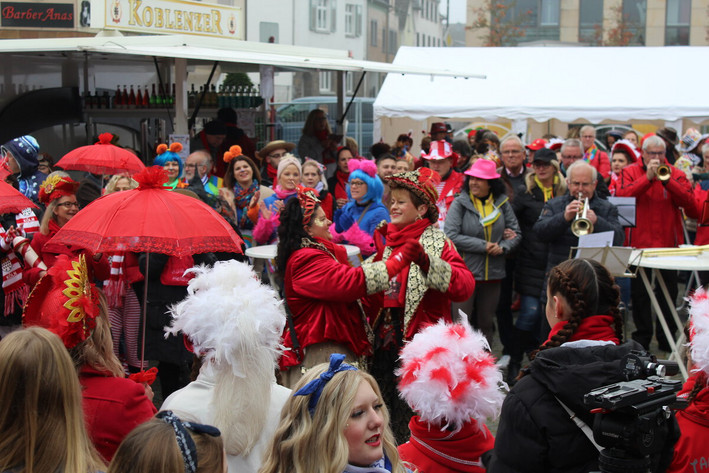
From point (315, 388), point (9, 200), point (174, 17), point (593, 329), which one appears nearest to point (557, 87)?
point (174, 17)

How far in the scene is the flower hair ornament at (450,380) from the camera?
11.0 feet

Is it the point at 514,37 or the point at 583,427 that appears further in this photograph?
the point at 514,37

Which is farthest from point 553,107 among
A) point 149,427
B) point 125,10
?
point 149,427

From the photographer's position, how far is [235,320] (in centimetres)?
326

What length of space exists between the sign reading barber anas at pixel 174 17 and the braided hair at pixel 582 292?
10590 mm

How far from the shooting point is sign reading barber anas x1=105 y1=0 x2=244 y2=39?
42.7ft

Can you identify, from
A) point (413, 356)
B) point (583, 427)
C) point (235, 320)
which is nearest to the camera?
point (583, 427)

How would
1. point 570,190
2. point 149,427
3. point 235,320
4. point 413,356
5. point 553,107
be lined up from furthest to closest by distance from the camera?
point 553,107 < point 570,190 < point 413,356 < point 235,320 < point 149,427

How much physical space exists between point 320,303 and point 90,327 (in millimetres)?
1564

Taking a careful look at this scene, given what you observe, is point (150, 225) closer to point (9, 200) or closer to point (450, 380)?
point (9, 200)

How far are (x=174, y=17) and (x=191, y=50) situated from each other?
17.1ft

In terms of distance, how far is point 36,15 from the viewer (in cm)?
1631

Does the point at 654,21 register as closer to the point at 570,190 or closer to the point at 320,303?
the point at 570,190

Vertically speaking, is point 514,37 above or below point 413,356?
above
